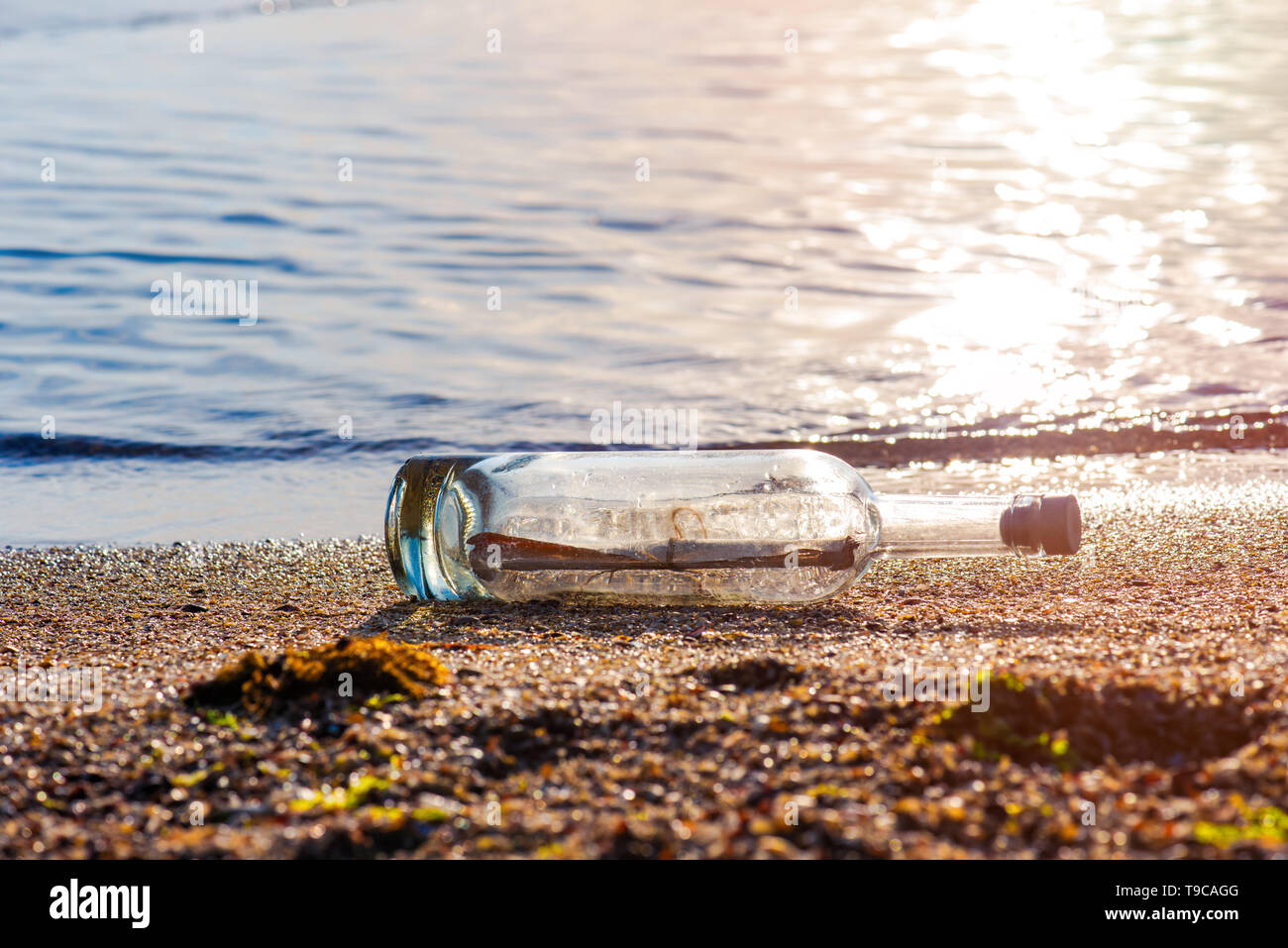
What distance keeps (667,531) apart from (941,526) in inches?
20.6

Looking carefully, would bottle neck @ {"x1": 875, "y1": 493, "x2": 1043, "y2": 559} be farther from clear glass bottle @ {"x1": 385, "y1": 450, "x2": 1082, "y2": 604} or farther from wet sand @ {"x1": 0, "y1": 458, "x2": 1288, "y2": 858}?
wet sand @ {"x1": 0, "y1": 458, "x2": 1288, "y2": 858}

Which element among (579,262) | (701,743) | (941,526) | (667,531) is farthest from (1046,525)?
(579,262)

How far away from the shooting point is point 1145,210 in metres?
8.16

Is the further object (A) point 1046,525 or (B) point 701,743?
(A) point 1046,525

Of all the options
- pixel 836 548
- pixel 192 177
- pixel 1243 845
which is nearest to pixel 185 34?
pixel 192 177

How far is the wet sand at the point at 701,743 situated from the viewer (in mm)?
1247

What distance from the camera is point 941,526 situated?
2.33 meters

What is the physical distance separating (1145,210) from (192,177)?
6866mm

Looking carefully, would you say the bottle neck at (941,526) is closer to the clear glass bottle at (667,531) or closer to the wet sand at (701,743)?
the clear glass bottle at (667,531)

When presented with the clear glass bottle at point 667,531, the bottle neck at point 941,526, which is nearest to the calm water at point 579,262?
the clear glass bottle at point 667,531

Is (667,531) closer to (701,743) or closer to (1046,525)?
(1046,525)

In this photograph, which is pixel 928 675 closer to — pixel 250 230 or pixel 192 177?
pixel 250 230

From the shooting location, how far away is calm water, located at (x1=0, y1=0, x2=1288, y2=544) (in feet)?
15.1

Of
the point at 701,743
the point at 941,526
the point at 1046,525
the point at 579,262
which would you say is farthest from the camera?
the point at 579,262
